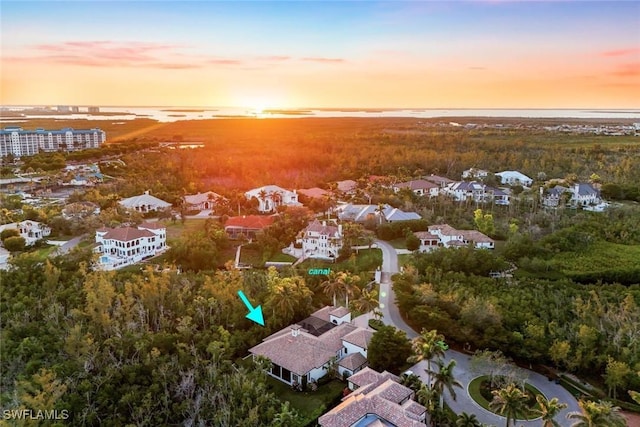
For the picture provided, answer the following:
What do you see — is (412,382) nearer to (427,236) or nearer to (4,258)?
(427,236)

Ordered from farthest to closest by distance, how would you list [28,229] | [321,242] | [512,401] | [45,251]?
[28,229], [45,251], [321,242], [512,401]

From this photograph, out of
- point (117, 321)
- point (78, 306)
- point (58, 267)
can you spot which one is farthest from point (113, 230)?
point (117, 321)

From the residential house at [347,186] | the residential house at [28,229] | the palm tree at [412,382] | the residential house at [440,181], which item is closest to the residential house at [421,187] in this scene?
the residential house at [440,181]

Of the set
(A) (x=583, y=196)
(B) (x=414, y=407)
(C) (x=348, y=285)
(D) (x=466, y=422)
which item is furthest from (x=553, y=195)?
(B) (x=414, y=407)

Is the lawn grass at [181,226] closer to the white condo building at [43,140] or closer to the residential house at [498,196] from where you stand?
the residential house at [498,196]

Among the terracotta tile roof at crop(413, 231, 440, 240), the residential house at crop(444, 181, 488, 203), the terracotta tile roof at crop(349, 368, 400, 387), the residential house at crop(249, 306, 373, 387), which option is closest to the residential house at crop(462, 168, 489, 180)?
the residential house at crop(444, 181, 488, 203)

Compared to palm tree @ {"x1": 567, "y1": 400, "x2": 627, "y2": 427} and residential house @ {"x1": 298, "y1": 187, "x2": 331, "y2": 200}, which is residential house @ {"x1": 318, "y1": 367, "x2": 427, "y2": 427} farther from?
residential house @ {"x1": 298, "y1": 187, "x2": 331, "y2": 200}
